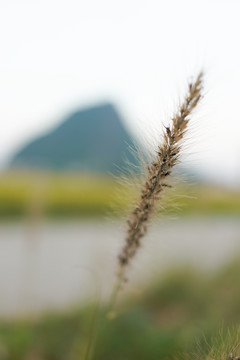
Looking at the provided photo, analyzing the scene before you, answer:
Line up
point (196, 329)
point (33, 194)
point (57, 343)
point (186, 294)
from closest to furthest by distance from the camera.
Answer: point (196, 329) → point (57, 343) → point (33, 194) → point (186, 294)

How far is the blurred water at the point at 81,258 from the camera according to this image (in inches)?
47.6

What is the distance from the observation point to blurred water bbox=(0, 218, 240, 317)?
1.21 metres

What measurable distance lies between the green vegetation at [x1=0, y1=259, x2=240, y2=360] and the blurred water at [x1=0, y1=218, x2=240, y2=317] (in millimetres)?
164

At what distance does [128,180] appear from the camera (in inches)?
37.3

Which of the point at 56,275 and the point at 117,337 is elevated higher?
the point at 117,337

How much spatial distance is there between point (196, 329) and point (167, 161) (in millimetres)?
1709

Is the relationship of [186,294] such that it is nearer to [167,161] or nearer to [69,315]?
[69,315]

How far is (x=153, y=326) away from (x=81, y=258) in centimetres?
526

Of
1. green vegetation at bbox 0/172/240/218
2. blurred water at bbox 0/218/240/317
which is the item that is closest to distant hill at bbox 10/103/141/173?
green vegetation at bbox 0/172/240/218

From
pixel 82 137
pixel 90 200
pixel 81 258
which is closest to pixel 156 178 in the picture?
pixel 81 258

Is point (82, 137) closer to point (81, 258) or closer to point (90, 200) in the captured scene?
point (90, 200)

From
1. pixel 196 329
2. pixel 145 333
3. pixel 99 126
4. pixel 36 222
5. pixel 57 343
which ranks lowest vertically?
pixel 99 126

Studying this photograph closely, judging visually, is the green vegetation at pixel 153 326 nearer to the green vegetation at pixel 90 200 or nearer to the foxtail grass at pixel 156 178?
the foxtail grass at pixel 156 178

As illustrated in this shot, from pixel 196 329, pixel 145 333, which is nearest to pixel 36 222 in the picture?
pixel 145 333
